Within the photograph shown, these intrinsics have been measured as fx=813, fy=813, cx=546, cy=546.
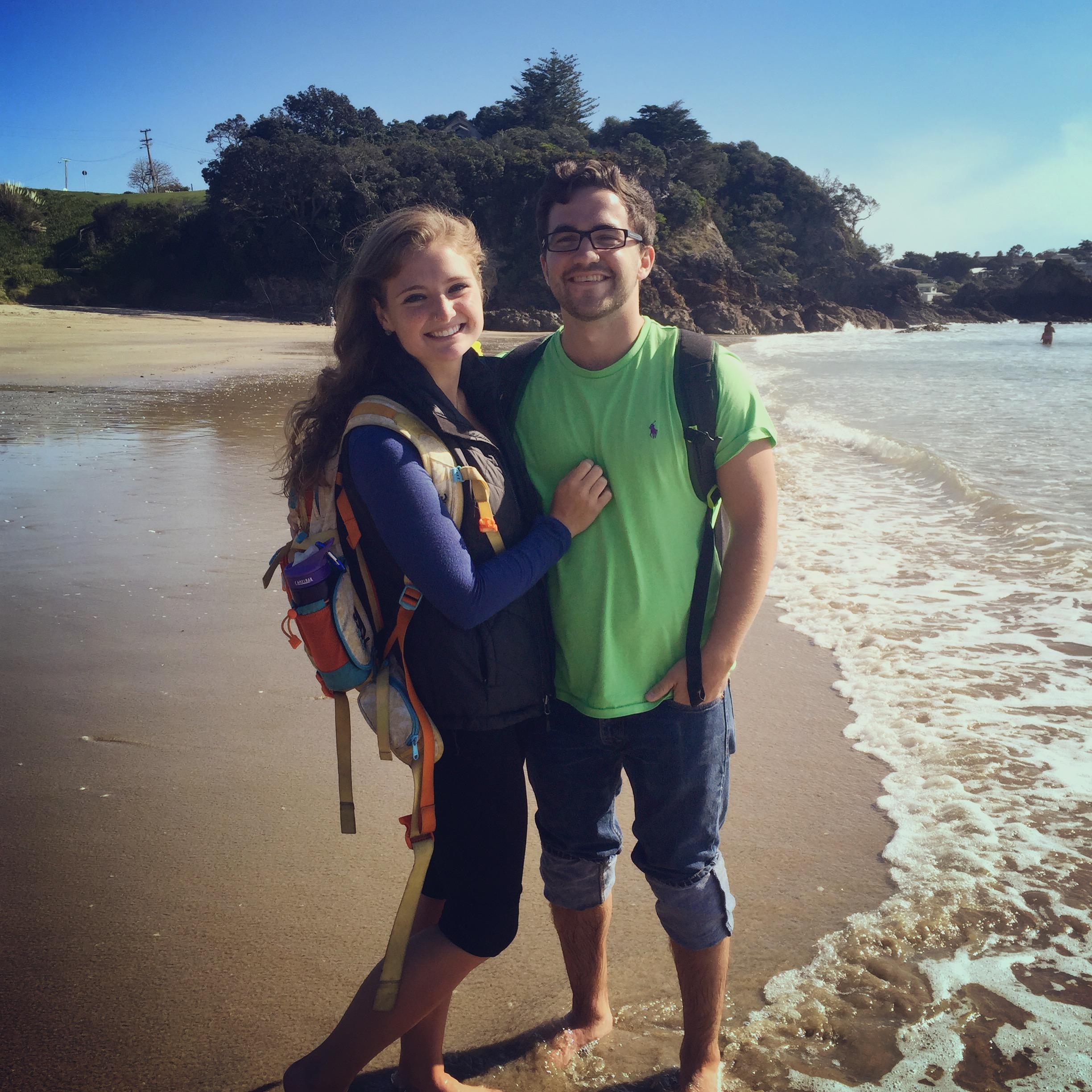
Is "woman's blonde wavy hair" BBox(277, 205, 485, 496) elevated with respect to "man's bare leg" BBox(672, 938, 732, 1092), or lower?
elevated

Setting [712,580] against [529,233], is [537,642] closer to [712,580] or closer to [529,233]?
[712,580]

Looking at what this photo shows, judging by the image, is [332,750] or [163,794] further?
[332,750]

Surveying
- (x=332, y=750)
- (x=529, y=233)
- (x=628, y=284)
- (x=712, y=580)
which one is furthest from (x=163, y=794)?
(x=529, y=233)

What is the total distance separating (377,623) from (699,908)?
0.96 m

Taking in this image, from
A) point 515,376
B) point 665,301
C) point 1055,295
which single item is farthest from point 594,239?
point 1055,295

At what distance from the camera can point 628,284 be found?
1.88 metres

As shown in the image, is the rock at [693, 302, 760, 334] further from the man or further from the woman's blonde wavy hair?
the woman's blonde wavy hair

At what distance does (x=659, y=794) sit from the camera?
1791 millimetres

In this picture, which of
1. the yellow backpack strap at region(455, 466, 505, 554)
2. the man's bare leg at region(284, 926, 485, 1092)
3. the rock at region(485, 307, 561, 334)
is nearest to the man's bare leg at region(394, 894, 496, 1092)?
A: the man's bare leg at region(284, 926, 485, 1092)

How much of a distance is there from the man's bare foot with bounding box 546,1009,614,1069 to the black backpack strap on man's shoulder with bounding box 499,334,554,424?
149 centimetres

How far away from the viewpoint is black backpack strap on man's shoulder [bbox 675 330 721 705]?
5.68 ft

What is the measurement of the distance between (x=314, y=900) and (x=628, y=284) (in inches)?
74.9

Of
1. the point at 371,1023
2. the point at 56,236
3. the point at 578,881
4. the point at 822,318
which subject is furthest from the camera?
the point at 822,318

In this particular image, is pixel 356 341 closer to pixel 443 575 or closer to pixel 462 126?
pixel 443 575
